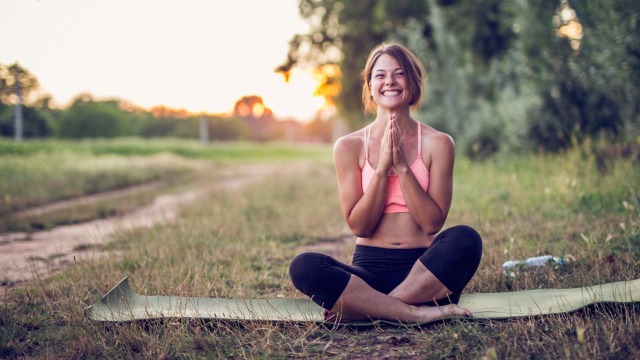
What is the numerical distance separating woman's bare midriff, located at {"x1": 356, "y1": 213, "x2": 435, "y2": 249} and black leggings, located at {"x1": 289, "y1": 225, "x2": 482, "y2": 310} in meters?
0.06

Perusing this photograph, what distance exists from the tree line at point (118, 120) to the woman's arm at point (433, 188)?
8290 millimetres

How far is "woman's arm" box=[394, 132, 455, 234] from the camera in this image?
314 centimetres

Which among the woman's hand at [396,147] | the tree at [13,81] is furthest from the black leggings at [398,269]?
the tree at [13,81]

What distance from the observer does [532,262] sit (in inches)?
162

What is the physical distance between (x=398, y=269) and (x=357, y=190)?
0.53 meters

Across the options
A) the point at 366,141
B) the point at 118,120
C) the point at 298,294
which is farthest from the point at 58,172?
the point at 118,120

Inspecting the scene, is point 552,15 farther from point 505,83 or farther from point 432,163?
point 432,163

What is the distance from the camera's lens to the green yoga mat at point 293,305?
3100mm

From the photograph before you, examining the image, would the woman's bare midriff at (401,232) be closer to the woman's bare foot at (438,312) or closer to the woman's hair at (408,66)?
the woman's bare foot at (438,312)

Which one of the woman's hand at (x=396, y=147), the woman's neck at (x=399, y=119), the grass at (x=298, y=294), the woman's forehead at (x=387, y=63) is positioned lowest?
the grass at (x=298, y=294)

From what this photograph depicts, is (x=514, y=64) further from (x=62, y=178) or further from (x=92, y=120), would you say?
(x=92, y=120)

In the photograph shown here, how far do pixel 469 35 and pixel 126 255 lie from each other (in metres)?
11.9

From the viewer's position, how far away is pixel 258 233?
6316 millimetres

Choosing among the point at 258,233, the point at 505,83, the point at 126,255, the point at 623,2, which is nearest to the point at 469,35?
the point at 505,83
